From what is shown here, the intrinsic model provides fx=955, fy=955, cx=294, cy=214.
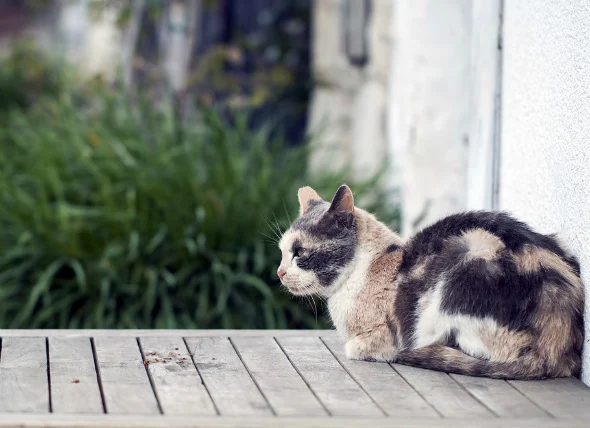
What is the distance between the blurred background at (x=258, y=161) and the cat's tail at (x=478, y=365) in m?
0.37

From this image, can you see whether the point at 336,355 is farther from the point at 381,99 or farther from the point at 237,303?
the point at 381,99

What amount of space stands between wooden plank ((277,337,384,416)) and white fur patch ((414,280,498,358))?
0.94ft

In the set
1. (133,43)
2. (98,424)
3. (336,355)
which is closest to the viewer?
(98,424)

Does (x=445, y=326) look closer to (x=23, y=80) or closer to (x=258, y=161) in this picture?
(x=258, y=161)

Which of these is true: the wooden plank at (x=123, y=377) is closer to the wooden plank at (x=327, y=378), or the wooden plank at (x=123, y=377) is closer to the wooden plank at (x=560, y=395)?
the wooden plank at (x=327, y=378)

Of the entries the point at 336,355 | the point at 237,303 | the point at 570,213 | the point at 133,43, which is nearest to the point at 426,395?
the point at 336,355

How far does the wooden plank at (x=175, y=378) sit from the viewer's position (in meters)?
2.62

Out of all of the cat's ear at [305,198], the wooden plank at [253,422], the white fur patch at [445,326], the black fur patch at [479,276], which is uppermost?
the cat's ear at [305,198]

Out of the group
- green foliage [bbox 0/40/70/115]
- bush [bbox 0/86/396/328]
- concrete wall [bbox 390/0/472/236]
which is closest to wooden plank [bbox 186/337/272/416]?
bush [bbox 0/86/396/328]

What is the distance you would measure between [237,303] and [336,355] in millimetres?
2127

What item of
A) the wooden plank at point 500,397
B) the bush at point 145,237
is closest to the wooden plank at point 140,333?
the wooden plank at point 500,397

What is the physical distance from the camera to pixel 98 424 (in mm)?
2443

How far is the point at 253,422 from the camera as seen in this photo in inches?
97.7

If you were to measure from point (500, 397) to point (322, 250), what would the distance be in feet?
2.56
